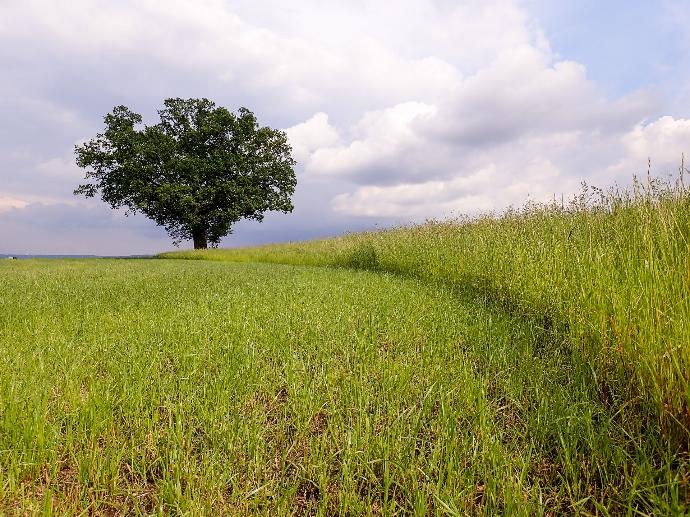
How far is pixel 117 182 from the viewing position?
28359 millimetres

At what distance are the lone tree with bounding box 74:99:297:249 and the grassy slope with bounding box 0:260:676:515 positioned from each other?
24317 mm

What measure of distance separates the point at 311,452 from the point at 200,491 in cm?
61

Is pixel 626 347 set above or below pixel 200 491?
above

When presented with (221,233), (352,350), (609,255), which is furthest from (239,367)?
(221,233)

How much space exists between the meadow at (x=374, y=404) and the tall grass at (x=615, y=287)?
3 cm

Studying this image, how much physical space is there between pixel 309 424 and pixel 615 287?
2.90 m

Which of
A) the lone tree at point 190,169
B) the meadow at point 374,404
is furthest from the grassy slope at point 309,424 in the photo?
the lone tree at point 190,169

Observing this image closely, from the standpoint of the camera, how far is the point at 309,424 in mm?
2645

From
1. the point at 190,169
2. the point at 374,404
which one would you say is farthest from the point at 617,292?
the point at 190,169

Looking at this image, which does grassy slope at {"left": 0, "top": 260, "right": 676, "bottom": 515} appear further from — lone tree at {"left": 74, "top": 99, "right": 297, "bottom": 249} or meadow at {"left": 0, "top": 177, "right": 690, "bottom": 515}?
lone tree at {"left": 74, "top": 99, "right": 297, "bottom": 249}

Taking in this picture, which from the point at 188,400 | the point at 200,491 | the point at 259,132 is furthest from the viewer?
the point at 259,132

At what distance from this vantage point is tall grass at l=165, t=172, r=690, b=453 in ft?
7.86

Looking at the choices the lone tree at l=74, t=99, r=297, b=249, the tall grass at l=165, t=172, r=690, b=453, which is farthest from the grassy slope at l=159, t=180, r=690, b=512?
the lone tree at l=74, t=99, r=297, b=249

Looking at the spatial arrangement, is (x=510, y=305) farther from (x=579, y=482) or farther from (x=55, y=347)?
(x=55, y=347)
